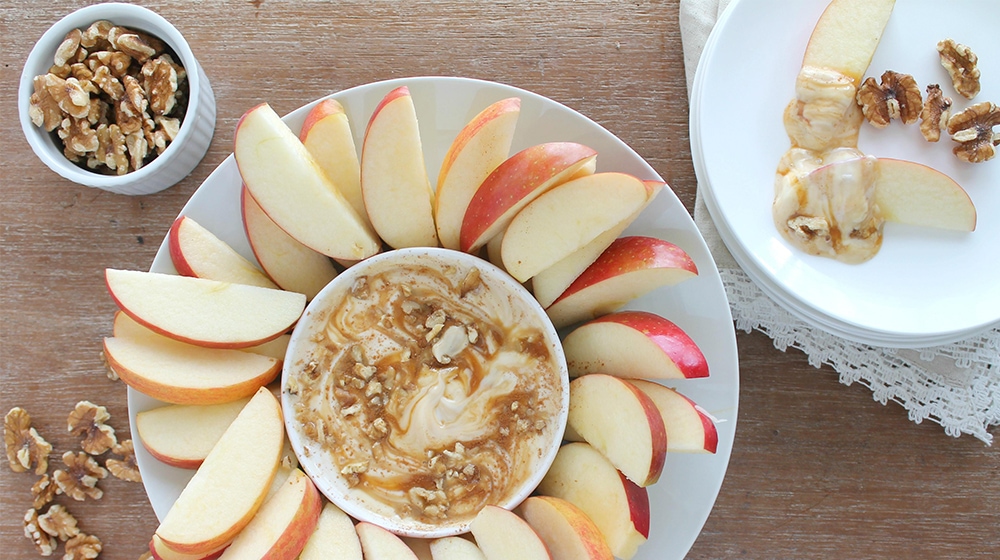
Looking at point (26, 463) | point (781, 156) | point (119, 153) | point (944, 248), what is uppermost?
point (119, 153)

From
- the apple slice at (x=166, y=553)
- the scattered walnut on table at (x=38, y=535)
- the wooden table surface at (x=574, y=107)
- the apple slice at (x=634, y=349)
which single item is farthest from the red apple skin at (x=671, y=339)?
the scattered walnut on table at (x=38, y=535)

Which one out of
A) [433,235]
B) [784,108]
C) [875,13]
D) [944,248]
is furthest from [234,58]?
[944,248]

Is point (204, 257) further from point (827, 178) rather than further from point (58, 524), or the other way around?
point (827, 178)

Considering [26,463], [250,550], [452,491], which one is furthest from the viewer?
[26,463]

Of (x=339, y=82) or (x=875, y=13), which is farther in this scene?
(x=339, y=82)

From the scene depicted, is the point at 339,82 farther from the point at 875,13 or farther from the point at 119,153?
the point at 875,13

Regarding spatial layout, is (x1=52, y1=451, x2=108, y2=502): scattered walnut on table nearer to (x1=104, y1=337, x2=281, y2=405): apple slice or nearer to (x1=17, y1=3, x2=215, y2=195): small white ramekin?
(x1=104, y1=337, x2=281, y2=405): apple slice

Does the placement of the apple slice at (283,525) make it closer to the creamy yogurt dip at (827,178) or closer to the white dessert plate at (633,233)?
the white dessert plate at (633,233)

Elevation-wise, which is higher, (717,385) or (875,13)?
(875,13)

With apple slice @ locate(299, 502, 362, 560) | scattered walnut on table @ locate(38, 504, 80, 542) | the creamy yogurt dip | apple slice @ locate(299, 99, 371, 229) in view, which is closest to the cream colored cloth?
the creamy yogurt dip
